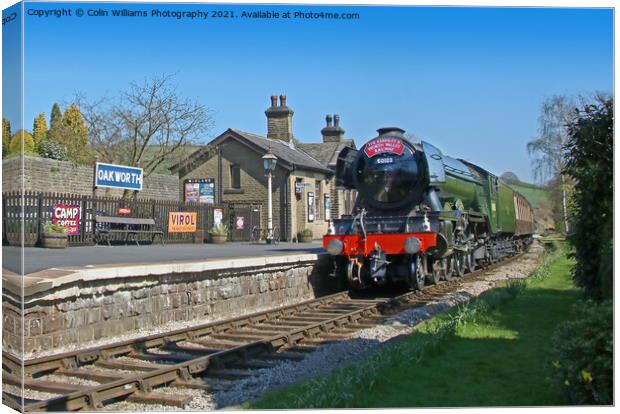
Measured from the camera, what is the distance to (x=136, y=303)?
8.98 metres

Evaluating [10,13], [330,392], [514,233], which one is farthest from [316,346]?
[514,233]

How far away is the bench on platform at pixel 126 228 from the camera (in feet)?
52.8

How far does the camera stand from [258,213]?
49.7ft

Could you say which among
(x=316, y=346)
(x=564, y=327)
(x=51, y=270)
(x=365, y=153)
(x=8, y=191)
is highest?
(x=365, y=153)

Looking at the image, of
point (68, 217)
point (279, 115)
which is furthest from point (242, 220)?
point (279, 115)

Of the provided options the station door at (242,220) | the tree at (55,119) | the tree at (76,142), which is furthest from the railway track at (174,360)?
the tree at (76,142)

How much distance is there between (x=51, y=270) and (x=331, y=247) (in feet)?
20.4

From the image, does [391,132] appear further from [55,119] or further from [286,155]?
[55,119]

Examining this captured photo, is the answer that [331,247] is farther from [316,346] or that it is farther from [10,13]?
[10,13]

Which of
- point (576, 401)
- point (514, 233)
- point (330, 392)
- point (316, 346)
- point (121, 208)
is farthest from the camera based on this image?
point (514, 233)

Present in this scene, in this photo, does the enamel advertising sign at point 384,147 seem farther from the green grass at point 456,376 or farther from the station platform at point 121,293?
the green grass at point 456,376

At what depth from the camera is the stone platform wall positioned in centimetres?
711

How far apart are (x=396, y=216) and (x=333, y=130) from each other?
4.66 meters

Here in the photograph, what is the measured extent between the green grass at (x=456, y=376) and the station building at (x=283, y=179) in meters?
5.69
